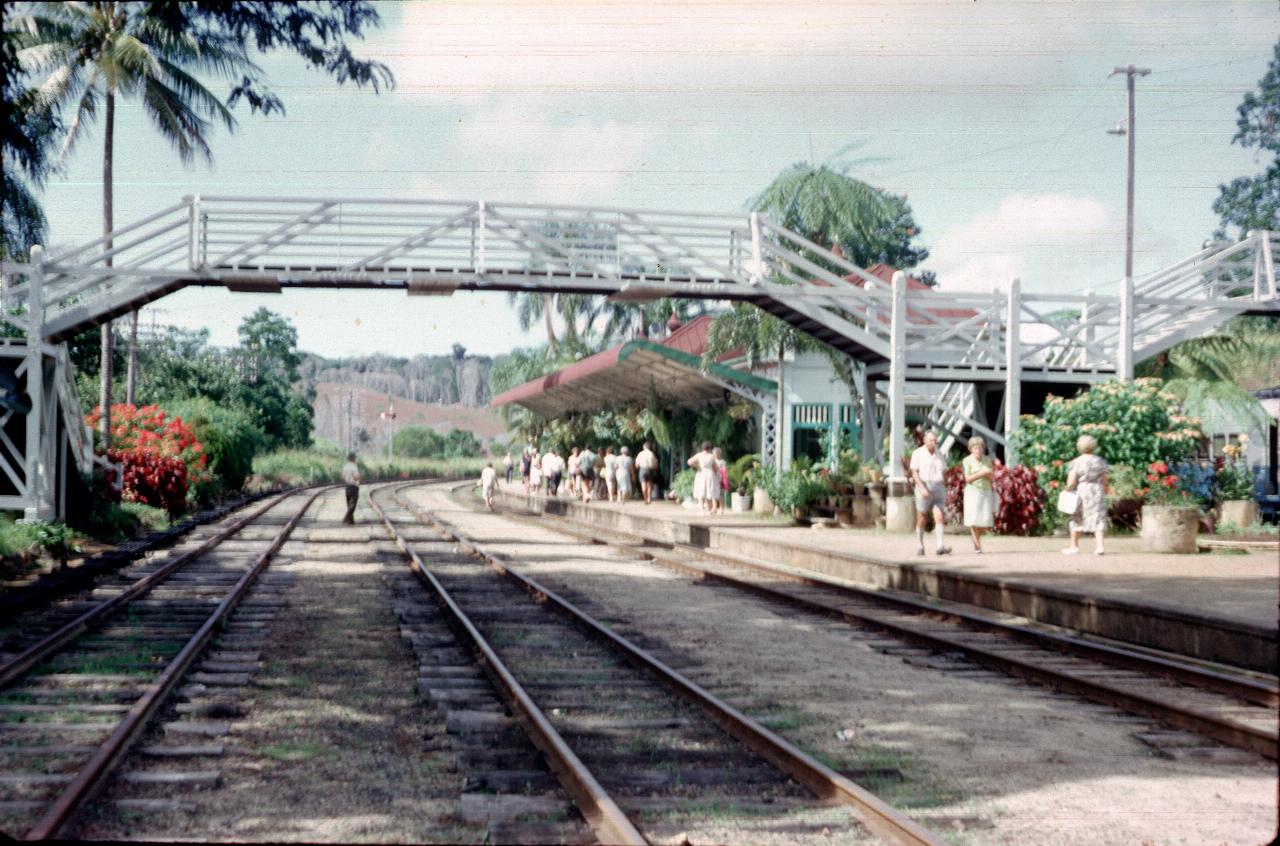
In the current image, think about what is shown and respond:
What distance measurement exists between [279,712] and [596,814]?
319 centimetres

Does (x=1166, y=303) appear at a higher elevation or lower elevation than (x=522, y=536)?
higher

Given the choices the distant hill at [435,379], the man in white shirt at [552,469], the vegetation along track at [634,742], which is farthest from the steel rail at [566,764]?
the distant hill at [435,379]

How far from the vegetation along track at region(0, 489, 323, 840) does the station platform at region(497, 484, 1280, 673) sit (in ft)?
24.3

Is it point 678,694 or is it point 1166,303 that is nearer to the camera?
point 678,694

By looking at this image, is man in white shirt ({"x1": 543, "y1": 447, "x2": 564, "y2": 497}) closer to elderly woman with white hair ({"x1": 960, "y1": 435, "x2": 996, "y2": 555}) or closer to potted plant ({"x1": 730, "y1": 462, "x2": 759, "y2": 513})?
potted plant ({"x1": 730, "y1": 462, "x2": 759, "y2": 513})

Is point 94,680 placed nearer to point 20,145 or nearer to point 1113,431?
point 20,145

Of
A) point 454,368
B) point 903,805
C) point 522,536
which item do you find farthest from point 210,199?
point 454,368

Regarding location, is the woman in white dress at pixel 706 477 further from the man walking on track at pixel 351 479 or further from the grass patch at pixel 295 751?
the grass patch at pixel 295 751

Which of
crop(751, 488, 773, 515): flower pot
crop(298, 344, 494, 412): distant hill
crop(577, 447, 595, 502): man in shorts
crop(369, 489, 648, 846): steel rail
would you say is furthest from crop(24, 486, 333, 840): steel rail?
crop(298, 344, 494, 412): distant hill

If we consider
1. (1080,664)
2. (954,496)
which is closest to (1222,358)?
(954,496)

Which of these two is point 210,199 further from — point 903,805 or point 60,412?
point 903,805

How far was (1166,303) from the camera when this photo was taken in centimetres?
2378

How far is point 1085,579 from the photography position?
558 inches

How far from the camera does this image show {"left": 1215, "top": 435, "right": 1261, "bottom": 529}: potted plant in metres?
20.4
